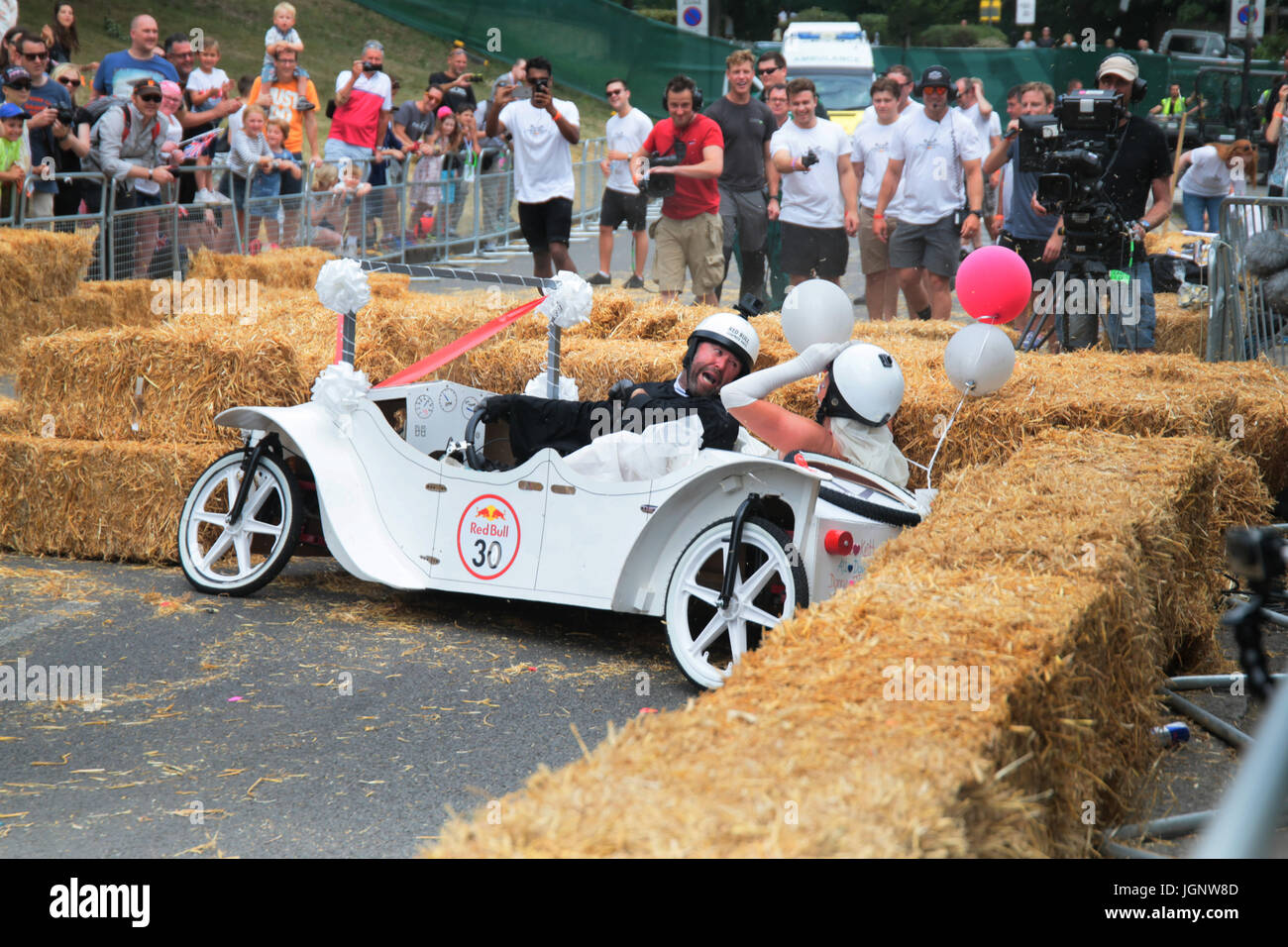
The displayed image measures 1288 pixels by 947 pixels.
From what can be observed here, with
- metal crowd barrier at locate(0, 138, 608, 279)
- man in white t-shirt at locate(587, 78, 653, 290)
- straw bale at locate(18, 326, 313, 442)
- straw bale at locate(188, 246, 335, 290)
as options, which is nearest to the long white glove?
straw bale at locate(18, 326, 313, 442)

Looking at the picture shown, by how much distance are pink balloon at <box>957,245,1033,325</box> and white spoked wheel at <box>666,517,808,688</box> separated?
181 centimetres

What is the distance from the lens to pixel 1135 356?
7.00m

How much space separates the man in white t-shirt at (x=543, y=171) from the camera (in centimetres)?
1280

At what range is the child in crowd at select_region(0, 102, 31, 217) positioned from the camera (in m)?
11.4

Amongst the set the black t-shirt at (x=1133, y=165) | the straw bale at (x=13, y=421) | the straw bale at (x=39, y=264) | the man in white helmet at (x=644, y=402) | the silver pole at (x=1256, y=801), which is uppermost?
the black t-shirt at (x=1133, y=165)

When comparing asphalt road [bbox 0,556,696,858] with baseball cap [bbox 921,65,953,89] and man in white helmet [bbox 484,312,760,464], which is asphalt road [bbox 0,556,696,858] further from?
baseball cap [bbox 921,65,953,89]

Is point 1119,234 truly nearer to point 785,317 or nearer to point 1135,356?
point 1135,356

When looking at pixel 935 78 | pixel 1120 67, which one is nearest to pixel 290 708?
pixel 1120 67

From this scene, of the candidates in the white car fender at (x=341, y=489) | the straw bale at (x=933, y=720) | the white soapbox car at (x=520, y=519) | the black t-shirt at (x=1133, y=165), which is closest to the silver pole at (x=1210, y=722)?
the straw bale at (x=933, y=720)

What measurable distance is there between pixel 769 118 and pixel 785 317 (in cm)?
642

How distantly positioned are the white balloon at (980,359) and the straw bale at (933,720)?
3.81ft

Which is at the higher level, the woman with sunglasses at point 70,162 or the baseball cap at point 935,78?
the baseball cap at point 935,78

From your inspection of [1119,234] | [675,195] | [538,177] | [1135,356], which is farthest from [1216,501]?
[538,177]

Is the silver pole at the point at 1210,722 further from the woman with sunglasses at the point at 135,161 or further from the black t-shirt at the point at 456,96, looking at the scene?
the black t-shirt at the point at 456,96
